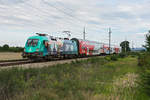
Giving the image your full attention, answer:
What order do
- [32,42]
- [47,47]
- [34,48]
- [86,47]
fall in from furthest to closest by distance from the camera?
1. [86,47]
2. [47,47]
3. [32,42]
4. [34,48]

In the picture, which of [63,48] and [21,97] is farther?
[63,48]

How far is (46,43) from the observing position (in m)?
17.9

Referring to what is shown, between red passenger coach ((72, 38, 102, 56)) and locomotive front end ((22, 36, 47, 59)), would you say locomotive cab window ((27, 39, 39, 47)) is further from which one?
red passenger coach ((72, 38, 102, 56))

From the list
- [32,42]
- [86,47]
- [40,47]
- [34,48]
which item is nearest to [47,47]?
[40,47]

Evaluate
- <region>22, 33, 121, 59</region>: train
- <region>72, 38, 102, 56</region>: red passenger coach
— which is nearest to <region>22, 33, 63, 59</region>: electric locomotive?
<region>22, 33, 121, 59</region>: train

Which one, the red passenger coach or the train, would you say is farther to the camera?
the red passenger coach

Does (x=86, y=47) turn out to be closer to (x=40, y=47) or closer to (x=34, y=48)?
(x=40, y=47)

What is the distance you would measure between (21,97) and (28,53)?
41.7ft

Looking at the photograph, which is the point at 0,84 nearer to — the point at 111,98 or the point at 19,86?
the point at 19,86

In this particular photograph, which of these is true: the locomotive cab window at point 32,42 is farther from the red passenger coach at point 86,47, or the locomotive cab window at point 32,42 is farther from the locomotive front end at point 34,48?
the red passenger coach at point 86,47

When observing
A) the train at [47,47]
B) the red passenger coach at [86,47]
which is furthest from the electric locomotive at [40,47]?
the red passenger coach at [86,47]

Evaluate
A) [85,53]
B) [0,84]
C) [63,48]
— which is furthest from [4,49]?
[0,84]

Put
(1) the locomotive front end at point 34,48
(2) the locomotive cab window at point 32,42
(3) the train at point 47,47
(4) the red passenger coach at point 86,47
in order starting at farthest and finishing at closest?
1. (4) the red passenger coach at point 86,47
2. (2) the locomotive cab window at point 32,42
3. (3) the train at point 47,47
4. (1) the locomotive front end at point 34,48

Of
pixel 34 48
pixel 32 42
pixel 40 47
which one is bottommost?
pixel 34 48
